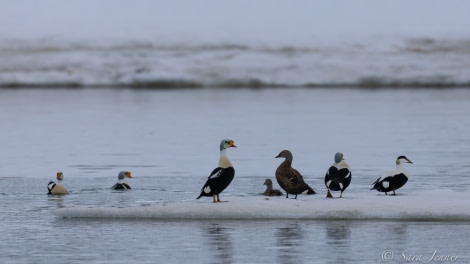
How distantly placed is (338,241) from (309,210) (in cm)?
157

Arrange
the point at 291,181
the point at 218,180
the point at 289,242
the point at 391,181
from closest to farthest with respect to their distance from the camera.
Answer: the point at 289,242 → the point at 218,180 → the point at 291,181 → the point at 391,181

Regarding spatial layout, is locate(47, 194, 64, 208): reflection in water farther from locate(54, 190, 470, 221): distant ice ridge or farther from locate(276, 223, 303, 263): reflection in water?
locate(276, 223, 303, 263): reflection in water

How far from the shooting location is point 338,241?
1102cm

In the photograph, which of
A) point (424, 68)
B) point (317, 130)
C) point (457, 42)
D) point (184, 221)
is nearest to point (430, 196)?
point (184, 221)

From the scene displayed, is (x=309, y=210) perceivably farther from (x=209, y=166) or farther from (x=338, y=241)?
(x=209, y=166)

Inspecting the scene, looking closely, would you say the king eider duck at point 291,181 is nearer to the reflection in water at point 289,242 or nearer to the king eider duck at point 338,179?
the king eider duck at point 338,179

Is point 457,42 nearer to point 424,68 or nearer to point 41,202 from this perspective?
point 424,68

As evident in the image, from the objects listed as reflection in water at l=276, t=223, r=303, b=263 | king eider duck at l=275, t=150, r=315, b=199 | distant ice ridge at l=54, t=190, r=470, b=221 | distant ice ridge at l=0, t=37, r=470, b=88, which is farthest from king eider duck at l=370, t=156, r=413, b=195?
distant ice ridge at l=0, t=37, r=470, b=88

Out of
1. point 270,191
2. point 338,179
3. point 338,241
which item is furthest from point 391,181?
point 338,241

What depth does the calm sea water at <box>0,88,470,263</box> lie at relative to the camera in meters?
10.7

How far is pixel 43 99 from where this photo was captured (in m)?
49.7

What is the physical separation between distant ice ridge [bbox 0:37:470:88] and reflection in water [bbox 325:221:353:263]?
139 feet

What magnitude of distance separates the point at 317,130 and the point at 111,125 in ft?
22.5

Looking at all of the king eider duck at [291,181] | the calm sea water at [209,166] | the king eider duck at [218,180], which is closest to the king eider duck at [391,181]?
the king eider duck at [291,181]
